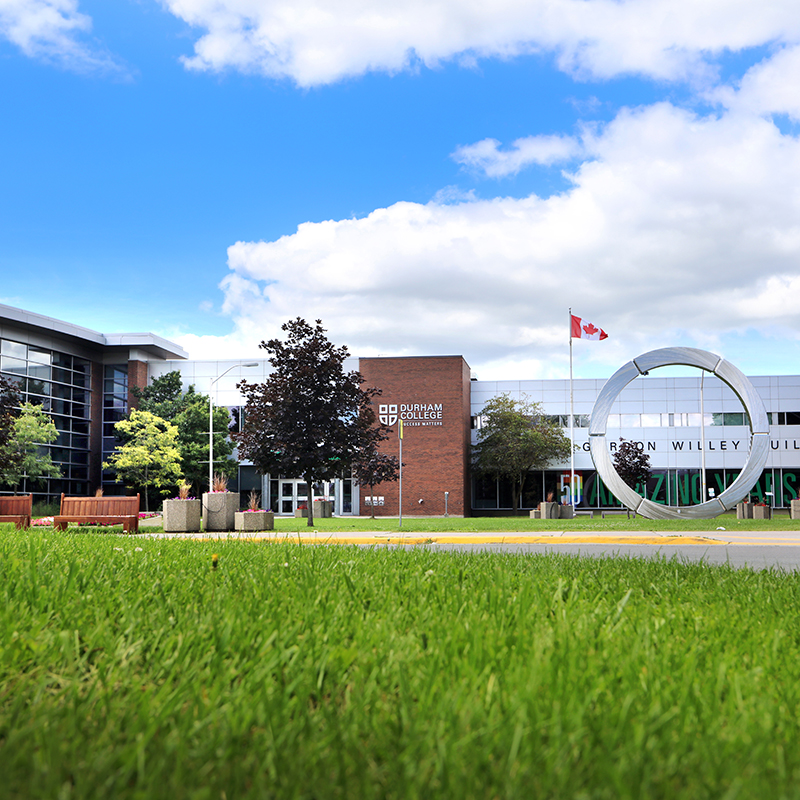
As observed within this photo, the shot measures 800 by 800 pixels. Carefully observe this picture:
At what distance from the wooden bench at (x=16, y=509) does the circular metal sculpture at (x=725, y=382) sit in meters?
15.8

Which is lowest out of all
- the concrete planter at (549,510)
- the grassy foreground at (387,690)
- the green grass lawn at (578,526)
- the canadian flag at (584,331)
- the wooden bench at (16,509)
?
the concrete planter at (549,510)

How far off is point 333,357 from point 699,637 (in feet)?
81.7

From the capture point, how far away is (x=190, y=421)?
51.0 meters

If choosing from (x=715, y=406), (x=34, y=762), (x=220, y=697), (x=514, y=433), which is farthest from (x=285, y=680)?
(x=715, y=406)

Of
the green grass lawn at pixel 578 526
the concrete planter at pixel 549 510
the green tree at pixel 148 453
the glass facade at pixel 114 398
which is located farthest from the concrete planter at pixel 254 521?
the glass facade at pixel 114 398

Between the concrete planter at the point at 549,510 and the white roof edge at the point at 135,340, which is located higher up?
the white roof edge at the point at 135,340

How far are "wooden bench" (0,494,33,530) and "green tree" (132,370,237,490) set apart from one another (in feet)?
102

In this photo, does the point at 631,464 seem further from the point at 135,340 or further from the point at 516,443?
the point at 135,340

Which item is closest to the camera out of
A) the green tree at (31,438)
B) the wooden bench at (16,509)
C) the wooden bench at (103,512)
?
the wooden bench at (16,509)

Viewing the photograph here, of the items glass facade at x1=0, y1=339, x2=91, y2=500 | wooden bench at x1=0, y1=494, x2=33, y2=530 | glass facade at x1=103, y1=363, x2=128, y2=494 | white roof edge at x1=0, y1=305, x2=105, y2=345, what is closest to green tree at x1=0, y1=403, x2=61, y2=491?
glass facade at x1=0, y1=339, x2=91, y2=500

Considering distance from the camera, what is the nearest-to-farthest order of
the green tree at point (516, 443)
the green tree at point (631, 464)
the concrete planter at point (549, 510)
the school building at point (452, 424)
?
the concrete planter at point (549, 510) → the green tree at point (631, 464) → the green tree at point (516, 443) → the school building at point (452, 424)

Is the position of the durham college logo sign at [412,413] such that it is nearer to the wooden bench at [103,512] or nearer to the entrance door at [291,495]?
the entrance door at [291,495]

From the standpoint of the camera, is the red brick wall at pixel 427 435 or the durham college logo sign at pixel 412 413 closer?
the red brick wall at pixel 427 435

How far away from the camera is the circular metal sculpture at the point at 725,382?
23.0 meters
